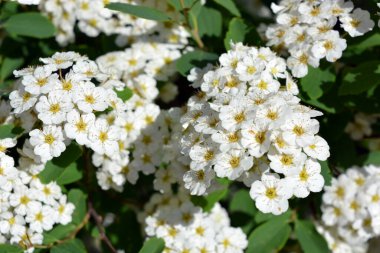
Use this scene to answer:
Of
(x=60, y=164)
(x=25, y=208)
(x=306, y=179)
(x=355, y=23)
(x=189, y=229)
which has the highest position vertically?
(x=355, y=23)

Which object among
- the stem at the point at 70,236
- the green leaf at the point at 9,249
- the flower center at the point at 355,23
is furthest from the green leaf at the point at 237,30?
the green leaf at the point at 9,249

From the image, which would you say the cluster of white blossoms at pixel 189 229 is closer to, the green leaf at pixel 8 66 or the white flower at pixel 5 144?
the white flower at pixel 5 144

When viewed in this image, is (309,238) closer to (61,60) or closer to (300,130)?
(300,130)

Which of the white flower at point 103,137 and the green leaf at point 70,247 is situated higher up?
the white flower at point 103,137

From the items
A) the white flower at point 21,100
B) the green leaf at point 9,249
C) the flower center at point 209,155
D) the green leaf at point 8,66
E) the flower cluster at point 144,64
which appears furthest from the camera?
the green leaf at point 8,66

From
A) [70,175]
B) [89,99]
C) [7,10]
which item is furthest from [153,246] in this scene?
[7,10]

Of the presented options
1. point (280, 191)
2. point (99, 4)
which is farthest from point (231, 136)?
point (99, 4)

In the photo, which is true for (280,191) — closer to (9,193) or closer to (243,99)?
(243,99)
